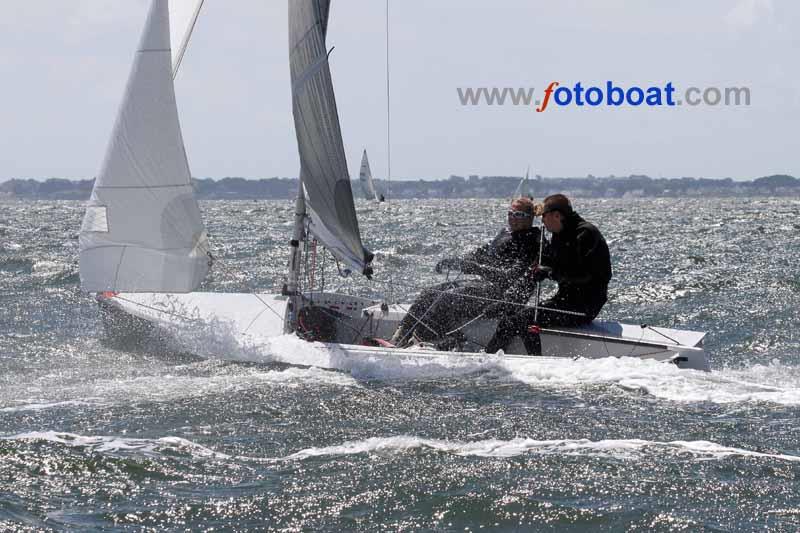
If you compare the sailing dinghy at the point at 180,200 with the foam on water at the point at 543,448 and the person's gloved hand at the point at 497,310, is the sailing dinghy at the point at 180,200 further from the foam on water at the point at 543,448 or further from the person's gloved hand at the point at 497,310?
the foam on water at the point at 543,448

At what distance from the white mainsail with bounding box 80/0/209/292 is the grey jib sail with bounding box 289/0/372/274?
1134 mm

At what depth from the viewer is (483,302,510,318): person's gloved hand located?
8.87m

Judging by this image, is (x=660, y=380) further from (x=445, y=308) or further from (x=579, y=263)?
(x=445, y=308)

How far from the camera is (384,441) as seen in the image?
20.5 feet

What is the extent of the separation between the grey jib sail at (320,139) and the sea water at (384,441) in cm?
127

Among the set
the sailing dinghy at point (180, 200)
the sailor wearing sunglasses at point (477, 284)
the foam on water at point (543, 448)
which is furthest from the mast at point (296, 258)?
the foam on water at point (543, 448)

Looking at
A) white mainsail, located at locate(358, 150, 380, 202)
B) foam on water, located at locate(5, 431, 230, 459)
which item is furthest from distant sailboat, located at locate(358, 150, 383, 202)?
foam on water, located at locate(5, 431, 230, 459)

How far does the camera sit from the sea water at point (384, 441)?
499 cm

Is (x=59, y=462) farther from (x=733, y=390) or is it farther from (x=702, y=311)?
(x=702, y=311)

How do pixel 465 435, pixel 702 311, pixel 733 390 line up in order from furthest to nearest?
pixel 702 311, pixel 733 390, pixel 465 435

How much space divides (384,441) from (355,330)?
4.15m

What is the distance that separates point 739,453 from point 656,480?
79 cm

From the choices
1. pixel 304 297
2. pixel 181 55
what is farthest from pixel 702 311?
pixel 181 55

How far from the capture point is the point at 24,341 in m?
10.6
